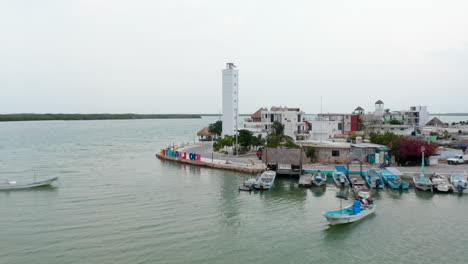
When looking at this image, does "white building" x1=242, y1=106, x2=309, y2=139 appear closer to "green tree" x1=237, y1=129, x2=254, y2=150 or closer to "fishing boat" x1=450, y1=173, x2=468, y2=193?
"green tree" x1=237, y1=129, x2=254, y2=150

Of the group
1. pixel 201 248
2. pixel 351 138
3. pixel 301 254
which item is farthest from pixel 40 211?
pixel 351 138

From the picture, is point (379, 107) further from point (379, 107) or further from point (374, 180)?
point (374, 180)

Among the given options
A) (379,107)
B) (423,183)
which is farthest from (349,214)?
(379,107)

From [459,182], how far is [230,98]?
3045 centimetres

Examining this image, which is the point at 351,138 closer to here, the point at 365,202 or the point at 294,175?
the point at 294,175

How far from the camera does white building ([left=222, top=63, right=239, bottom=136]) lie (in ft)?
153

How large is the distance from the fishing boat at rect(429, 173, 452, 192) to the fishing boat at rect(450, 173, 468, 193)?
1.08 feet

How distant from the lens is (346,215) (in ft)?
53.3

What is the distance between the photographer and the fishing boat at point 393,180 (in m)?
22.5

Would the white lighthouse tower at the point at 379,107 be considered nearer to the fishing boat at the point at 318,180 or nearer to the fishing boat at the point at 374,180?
the fishing boat at the point at 374,180

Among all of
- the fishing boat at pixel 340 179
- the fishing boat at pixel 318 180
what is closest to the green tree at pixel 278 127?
the fishing boat at pixel 340 179

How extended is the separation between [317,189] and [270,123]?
24803 millimetres

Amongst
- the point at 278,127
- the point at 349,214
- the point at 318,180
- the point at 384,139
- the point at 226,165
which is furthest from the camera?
the point at 278,127

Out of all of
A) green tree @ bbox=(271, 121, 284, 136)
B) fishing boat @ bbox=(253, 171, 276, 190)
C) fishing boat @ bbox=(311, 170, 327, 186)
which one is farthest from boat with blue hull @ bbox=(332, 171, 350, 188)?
green tree @ bbox=(271, 121, 284, 136)
